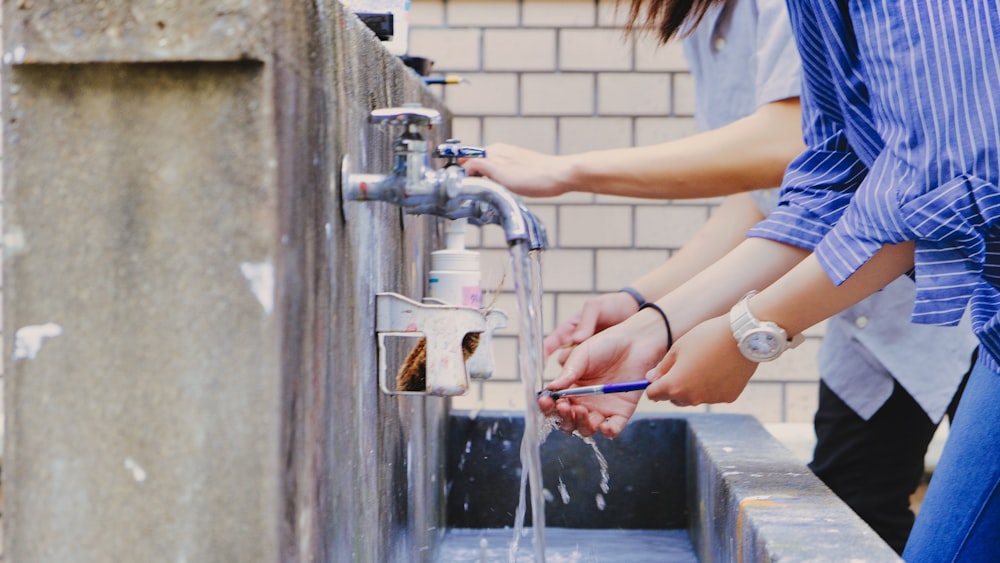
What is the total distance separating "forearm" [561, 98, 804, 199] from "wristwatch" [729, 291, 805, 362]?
537 mm

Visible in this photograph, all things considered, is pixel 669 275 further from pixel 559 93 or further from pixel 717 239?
pixel 559 93

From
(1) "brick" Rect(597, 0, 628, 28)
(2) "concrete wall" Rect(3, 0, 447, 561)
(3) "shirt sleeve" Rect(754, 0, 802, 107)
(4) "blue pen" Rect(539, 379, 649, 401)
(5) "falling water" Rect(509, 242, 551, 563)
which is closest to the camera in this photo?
(2) "concrete wall" Rect(3, 0, 447, 561)

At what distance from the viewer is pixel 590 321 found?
2.11 m

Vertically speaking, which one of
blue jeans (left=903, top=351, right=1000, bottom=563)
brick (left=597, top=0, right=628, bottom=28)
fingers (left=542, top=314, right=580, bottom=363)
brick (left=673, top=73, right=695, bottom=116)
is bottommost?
blue jeans (left=903, top=351, right=1000, bottom=563)

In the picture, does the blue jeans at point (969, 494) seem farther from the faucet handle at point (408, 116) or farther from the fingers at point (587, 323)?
the faucet handle at point (408, 116)

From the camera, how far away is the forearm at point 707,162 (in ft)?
6.48

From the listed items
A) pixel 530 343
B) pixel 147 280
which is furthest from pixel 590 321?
pixel 147 280

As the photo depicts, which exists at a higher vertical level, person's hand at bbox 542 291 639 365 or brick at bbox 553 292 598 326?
person's hand at bbox 542 291 639 365

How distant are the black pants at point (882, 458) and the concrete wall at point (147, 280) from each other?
1.50 meters

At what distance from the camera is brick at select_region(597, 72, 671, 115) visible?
4156 mm

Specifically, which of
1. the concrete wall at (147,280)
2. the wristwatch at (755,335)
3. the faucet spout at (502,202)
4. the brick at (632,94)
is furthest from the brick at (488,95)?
the concrete wall at (147,280)

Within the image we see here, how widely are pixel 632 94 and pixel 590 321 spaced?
7.29 feet

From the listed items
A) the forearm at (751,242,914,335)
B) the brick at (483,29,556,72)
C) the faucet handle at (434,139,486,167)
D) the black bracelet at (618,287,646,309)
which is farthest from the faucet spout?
the brick at (483,29,556,72)

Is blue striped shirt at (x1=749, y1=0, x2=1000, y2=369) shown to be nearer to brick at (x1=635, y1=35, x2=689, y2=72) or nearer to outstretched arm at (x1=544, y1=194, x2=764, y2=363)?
outstretched arm at (x1=544, y1=194, x2=764, y2=363)
